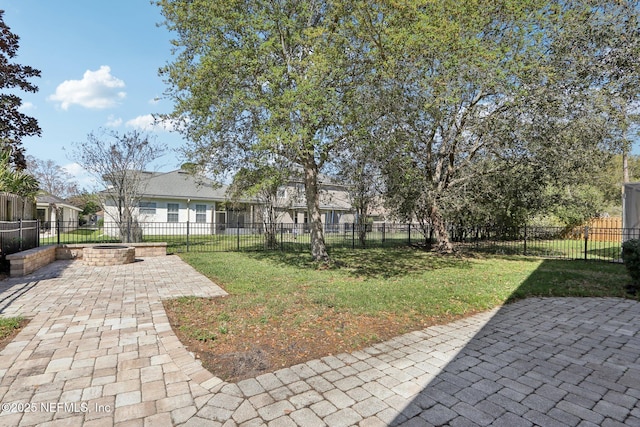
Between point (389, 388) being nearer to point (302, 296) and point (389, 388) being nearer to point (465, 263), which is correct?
point (302, 296)

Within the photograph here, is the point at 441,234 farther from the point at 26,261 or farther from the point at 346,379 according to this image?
the point at 26,261

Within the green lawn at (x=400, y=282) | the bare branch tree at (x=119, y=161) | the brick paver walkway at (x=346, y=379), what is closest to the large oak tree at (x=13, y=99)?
the bare branch tree at (x=119, y=161)

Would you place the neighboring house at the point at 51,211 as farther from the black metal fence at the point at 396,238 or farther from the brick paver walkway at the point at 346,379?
the brick paver walkway at the point at 346,379

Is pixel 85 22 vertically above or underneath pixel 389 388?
above

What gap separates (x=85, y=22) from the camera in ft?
28.8

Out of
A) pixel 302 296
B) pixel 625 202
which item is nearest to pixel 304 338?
pixel 302 296

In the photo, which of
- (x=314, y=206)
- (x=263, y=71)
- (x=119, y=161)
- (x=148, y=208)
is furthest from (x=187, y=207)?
(x=263, y=71)

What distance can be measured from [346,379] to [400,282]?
480 centimetres

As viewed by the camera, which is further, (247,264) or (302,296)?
(247,264)

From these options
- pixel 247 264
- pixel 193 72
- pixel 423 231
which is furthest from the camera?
pixel 423 231

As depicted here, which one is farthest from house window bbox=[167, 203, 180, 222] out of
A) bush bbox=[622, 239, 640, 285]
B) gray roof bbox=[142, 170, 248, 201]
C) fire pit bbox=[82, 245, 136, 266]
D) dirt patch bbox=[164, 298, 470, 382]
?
bush bbox=[622, 239, 640, 285]

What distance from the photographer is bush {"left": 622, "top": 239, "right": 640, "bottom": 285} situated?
6746mm

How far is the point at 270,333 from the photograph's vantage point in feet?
14.0

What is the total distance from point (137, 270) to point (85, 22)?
705cm
